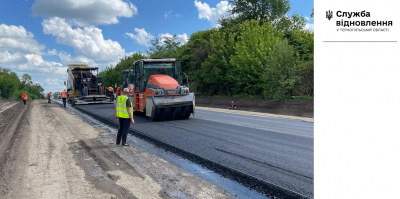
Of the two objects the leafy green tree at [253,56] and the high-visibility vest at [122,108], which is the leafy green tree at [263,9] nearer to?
the leafy green tree at [253,56]

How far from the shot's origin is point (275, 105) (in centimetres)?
2541

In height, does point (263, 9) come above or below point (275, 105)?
above

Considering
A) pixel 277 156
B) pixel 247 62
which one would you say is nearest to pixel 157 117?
pixel 277 156

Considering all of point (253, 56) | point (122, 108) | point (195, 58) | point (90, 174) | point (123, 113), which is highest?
point (195, 58)

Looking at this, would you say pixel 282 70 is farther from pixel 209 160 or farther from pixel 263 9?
pixel 263 9

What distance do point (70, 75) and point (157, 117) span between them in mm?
19402

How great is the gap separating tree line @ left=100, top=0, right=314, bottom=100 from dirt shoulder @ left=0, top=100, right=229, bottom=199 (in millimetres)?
19139

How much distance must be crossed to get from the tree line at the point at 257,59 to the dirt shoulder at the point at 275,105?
0.60 meters

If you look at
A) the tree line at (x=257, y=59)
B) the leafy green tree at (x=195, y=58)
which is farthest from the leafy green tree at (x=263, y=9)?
the leafy green tree at (x=195, y=58)

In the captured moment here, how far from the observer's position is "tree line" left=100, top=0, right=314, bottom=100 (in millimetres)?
25031

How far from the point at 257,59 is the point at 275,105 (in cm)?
431

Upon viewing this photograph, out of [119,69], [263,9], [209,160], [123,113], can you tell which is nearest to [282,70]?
[123,113]

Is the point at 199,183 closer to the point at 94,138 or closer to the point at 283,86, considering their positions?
the point at 94,138
